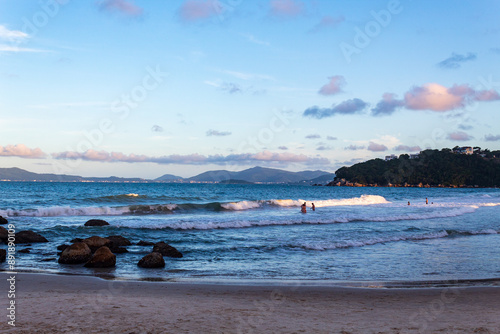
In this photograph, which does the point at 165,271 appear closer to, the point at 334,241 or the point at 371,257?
the point at 371,257

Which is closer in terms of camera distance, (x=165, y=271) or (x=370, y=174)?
(x=165, y=271)

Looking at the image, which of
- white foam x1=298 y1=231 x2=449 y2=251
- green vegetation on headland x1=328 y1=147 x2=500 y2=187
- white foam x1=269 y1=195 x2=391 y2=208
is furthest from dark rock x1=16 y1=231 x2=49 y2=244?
green vegetation on headland x1=328 y1=147 x2=500 y2=187

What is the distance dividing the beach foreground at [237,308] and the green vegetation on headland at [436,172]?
17698 centimetres

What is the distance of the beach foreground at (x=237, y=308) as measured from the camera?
21.9ft

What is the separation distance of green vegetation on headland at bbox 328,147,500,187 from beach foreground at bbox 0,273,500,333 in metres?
177

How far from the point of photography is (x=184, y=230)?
25.6 metres

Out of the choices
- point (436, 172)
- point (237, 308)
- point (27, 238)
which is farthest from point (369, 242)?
point (436, 172)

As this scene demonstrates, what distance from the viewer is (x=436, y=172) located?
17412cm

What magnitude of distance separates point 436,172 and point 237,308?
186 meters

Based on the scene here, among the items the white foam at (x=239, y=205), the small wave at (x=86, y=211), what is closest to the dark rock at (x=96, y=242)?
the small wave at (x=86, y=211)

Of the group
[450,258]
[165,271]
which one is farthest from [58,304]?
[450,258]

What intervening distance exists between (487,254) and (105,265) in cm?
1544

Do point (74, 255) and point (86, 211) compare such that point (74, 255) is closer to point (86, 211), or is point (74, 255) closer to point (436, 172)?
point (86, 211)

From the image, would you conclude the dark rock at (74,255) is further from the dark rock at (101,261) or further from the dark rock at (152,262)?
the dark rock at (152,262)
